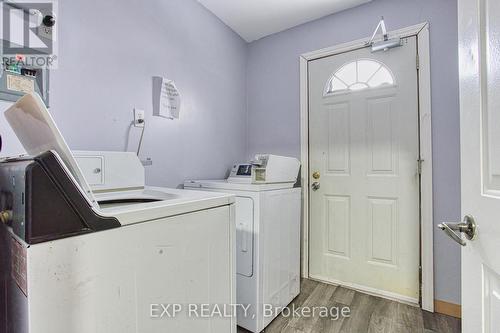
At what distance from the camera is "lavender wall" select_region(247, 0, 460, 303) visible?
5.79 feet

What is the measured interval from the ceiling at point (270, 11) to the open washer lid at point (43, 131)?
187 centimetres

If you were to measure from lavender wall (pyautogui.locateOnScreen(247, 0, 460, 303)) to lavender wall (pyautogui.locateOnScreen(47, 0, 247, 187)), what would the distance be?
266 mm

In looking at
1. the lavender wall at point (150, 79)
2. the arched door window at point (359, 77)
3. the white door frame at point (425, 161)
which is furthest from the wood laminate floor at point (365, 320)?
the arched door window at point (359, 77)

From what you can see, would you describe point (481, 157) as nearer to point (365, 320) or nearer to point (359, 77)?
point (365, 320)

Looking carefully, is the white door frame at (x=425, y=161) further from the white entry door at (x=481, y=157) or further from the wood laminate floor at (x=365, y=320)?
the white entry door at (x=481, y=157)

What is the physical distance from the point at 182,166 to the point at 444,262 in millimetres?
2125

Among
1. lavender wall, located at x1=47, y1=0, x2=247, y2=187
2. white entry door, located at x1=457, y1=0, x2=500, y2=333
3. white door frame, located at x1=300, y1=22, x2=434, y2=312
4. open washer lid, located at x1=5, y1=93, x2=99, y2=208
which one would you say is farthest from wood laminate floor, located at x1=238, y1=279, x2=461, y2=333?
open washer lid, located at x1=5, y1=93, x2=99, y2=208

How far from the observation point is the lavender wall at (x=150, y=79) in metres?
1.29

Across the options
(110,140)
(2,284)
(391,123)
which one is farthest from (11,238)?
(391,123)

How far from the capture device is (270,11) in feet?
7.22

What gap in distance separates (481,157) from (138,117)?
1673 mm

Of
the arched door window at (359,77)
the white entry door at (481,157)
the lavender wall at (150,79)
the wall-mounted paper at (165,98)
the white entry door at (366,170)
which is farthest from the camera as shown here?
the arched door window at (359,77)

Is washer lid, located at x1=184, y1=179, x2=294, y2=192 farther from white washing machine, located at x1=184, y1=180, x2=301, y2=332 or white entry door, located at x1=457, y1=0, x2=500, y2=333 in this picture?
white entry door, located at x1=457, y1=0, x2=500, y2=333

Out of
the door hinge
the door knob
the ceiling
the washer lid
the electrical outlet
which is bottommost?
the door knob
